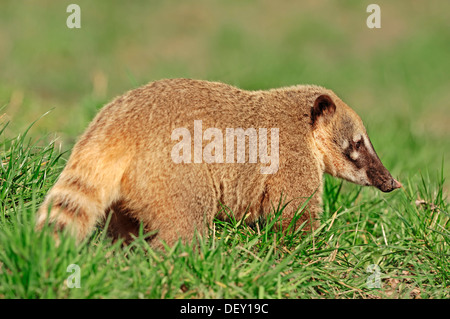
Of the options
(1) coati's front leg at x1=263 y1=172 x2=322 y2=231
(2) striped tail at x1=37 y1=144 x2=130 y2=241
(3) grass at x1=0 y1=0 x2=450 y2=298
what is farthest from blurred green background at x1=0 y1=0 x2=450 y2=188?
(2) striped tail at x1=37 y1=144 x2=130 y2=241

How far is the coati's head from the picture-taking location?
450cm

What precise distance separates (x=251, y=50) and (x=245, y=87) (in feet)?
13.5

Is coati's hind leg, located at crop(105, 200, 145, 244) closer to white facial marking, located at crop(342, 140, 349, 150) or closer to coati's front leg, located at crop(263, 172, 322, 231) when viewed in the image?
coati's front leg, located at crop(263, 172, 322, 231)

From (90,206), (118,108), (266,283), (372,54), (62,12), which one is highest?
(62,12)

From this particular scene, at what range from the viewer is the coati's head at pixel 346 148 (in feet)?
14.8

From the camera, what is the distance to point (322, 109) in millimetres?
4465

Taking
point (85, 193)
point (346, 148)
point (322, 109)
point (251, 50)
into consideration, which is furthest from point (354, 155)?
point (251, 50)

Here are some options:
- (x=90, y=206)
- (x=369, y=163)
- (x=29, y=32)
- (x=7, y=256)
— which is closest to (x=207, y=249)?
(x=90, y=206)

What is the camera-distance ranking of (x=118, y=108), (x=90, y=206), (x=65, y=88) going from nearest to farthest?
(x=90, y=206), (x=118, y=108), (x=65, y=88)

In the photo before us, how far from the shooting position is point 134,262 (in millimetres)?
3330

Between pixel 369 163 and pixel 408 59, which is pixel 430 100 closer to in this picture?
pixel 408 59

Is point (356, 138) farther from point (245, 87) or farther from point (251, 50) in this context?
point (251, 50)

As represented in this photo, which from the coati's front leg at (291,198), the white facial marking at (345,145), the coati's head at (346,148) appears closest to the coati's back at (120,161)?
the coati's front leg at (291,198)

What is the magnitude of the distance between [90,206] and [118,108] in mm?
717
